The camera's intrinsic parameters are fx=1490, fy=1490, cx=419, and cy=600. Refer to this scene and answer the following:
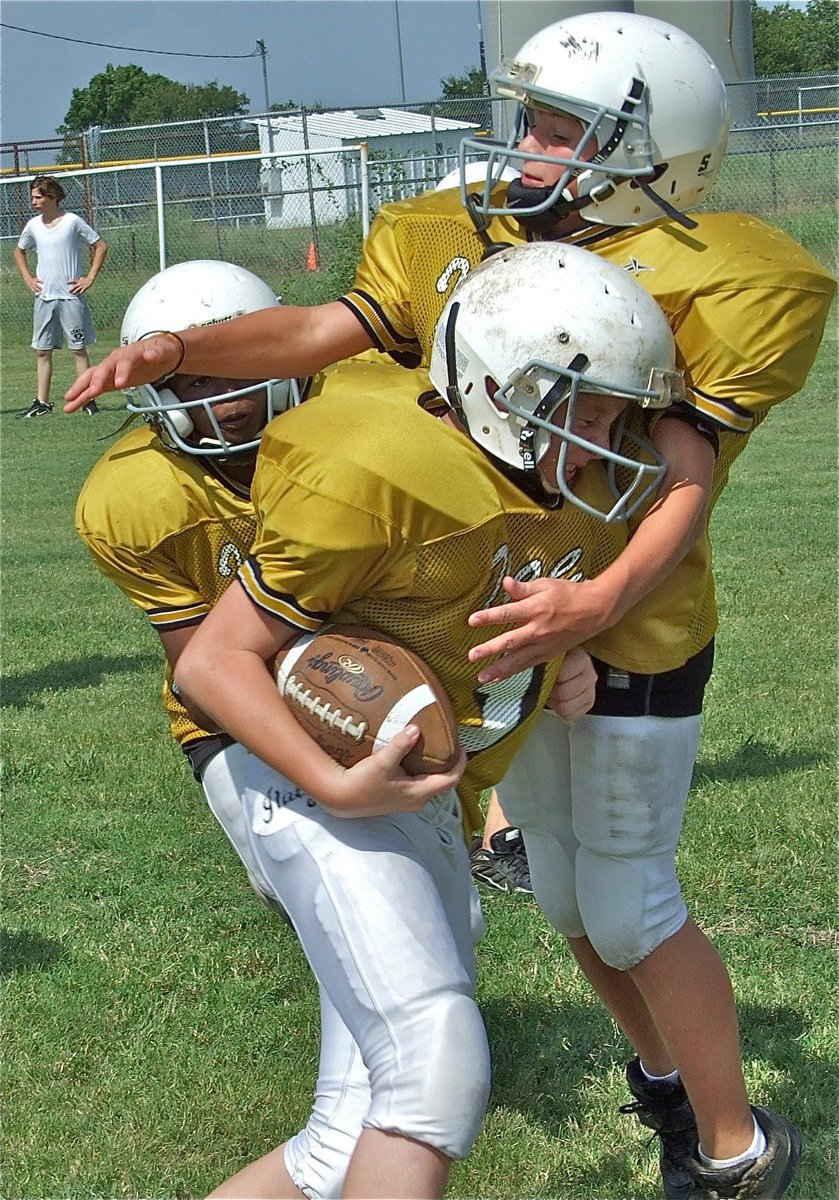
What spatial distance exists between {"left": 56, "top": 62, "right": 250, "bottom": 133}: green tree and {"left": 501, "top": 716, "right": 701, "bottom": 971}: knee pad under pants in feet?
189

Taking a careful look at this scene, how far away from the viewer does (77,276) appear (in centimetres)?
1474

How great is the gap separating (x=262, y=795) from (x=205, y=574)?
56 cm

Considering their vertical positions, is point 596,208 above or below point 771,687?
above

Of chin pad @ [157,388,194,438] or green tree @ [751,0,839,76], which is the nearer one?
chin pad @ [157,388,194,438]

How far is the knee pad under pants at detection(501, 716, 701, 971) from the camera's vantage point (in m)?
2.83

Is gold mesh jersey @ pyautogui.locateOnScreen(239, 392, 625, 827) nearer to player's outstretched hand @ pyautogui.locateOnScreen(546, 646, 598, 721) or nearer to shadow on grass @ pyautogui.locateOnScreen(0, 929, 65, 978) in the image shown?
player's outstretched hand @ pyautogui.locateOnScreen(546, 646, 598, 721)

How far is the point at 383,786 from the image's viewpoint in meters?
2.29

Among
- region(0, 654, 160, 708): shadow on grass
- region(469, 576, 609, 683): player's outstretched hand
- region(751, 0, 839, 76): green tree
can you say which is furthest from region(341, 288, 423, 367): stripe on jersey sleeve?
region(751, 0, 839, 76): green tree

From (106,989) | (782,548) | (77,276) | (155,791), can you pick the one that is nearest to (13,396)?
(77,276)

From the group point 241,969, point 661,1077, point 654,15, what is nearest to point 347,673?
point 661,1077

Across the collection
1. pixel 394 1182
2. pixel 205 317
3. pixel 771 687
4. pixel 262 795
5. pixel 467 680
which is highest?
pixel 205 317

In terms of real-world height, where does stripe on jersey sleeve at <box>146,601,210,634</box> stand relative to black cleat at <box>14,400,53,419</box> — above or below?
above

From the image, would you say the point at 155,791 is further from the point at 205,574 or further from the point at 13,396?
the point at 13,396

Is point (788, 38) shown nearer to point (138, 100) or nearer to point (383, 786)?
point (138, 100)
